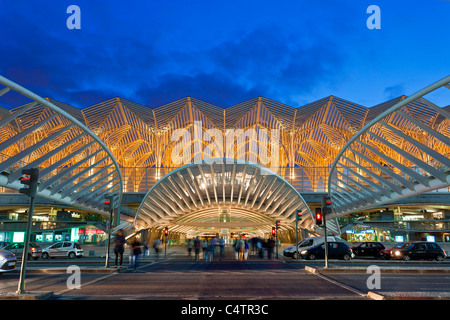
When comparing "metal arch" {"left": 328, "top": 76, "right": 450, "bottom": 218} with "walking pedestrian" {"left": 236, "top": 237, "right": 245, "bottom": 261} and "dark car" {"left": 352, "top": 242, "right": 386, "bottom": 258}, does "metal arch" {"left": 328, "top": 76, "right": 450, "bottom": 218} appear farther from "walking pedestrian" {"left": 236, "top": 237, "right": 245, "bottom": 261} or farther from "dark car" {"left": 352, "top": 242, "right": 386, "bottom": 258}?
"walking pedestrian" {"left": 236, "top": 237, "right": 245, "bottom": 261}

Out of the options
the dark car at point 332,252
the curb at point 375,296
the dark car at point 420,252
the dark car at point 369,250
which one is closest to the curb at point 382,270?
the curb at point 375,296

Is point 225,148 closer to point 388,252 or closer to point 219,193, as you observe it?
point 219,193

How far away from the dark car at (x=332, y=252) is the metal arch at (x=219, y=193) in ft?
25.2

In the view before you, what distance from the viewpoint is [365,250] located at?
99.0ft

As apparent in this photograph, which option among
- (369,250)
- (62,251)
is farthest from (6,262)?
(369,250)

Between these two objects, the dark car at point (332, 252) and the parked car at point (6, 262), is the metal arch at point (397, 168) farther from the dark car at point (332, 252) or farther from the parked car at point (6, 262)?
the parked car at point (6, 262)

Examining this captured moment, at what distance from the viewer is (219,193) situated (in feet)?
127

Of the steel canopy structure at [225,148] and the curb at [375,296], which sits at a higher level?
the steel canopy structure at [225,148]

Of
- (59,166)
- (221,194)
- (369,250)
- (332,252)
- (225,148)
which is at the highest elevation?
(225,148)

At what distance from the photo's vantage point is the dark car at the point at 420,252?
25.3m

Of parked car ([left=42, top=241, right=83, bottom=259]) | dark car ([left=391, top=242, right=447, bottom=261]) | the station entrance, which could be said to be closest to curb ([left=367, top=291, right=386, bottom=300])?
dark car ([left=391, top=242, right=447, bottom=261])

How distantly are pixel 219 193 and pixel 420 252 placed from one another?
19939 millimetres
